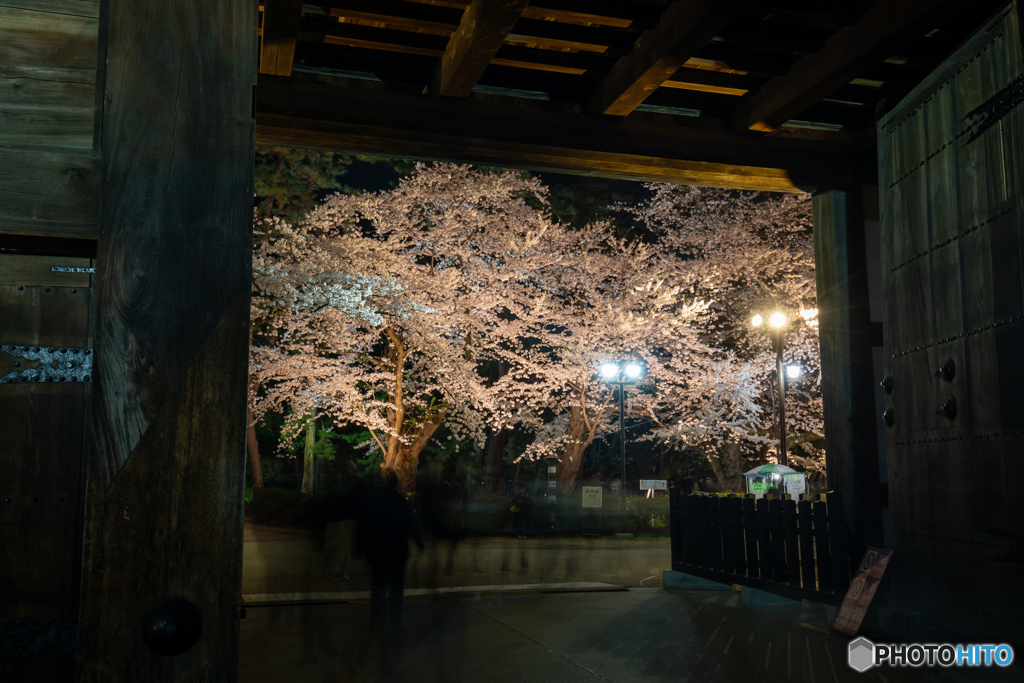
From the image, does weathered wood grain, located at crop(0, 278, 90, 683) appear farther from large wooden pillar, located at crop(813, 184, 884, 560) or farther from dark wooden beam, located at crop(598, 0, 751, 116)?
large wooden pillar, located at crop(813, 184, 884, 560)

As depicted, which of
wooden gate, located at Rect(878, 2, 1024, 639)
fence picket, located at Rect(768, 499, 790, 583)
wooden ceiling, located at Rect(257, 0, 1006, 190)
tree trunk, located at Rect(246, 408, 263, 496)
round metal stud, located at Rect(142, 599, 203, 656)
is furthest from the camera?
tree trunk, located at Rect(246, 408, 263, 496)

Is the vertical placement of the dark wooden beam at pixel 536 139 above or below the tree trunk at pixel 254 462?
above

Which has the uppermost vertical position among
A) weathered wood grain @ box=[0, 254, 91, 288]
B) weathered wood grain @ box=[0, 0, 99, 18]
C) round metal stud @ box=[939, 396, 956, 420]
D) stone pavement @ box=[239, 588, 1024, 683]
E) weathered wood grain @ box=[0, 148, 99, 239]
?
weathered wood grain @ box=[0, 0, 99, 18]

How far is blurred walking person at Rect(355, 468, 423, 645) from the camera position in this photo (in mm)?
6730

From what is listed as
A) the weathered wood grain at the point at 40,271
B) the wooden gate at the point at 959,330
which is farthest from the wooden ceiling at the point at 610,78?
the weathered wood grain at the point at 40,271

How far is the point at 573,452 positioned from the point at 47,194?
2192 centimetres

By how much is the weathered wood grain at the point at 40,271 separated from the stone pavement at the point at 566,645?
4.35 m

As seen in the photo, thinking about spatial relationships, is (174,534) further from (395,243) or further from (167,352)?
(395,243)

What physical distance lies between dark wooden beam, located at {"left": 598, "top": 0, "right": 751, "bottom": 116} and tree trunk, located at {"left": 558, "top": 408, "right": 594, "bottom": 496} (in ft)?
54.2

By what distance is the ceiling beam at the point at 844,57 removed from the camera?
5.53 meters

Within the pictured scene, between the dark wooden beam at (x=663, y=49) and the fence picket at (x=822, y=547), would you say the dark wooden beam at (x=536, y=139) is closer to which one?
the dark wooden beam at (x=663, y=49)

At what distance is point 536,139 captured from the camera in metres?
7.40

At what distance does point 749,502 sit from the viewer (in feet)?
27.8

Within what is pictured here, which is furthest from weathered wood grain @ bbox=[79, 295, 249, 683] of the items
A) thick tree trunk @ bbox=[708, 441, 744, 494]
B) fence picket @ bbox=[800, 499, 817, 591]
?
thick tree trunk @ bbox=[708, 441, 744, 494]
